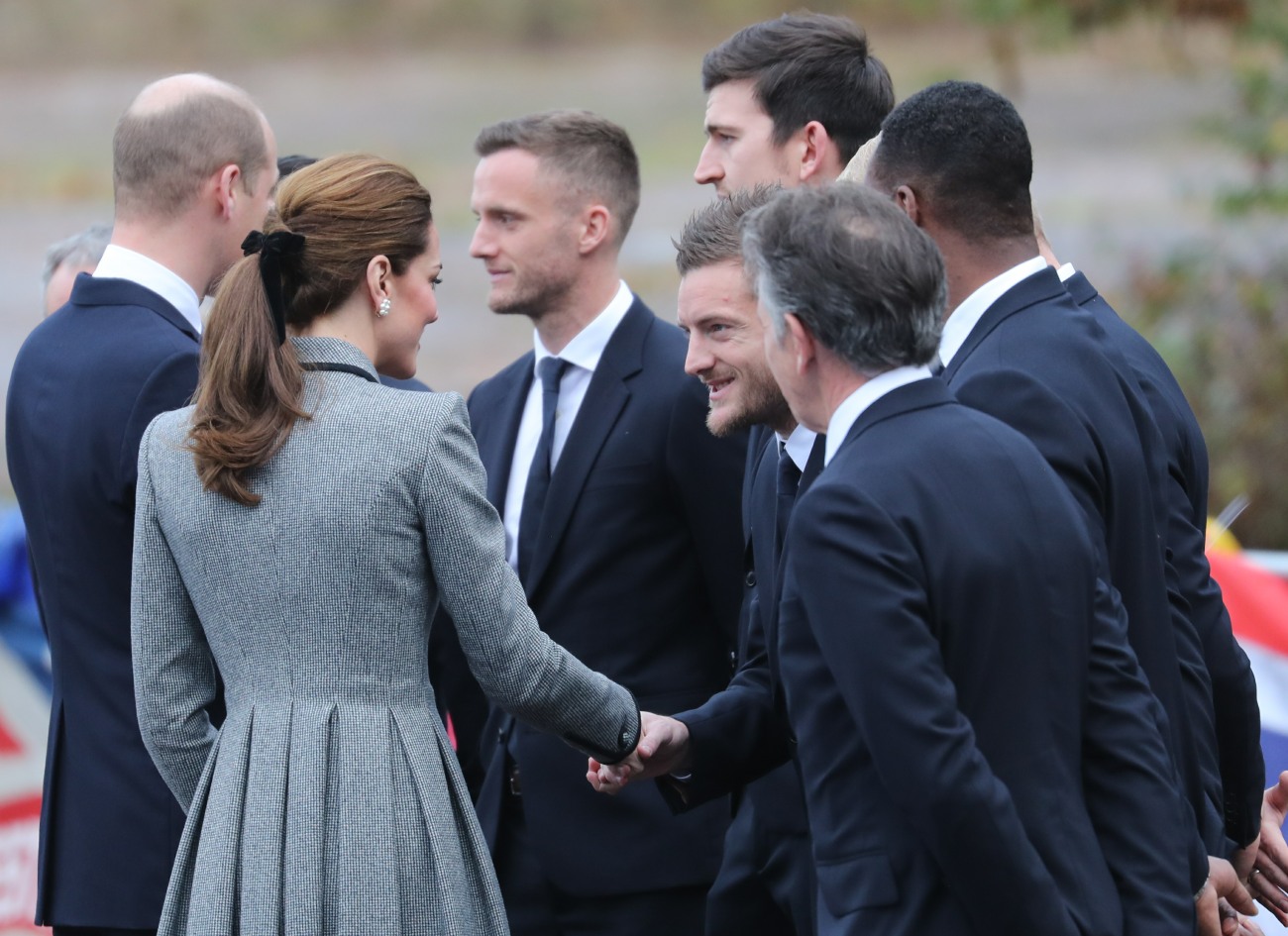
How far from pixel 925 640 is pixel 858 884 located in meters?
0.38

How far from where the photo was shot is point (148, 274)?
3.25 m

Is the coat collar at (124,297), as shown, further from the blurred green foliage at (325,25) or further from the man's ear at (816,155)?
the blurred green foliage at (325,25)

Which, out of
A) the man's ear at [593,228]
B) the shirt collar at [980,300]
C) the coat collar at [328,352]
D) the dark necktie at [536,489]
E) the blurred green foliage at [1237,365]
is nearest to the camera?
the coat collar at [328,352]

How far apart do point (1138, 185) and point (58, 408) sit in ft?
33.9

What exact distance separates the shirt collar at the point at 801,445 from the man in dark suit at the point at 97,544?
115 cm

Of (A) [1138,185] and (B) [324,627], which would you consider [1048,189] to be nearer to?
(A) [1138,185]

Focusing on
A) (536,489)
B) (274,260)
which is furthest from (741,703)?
(274,260)

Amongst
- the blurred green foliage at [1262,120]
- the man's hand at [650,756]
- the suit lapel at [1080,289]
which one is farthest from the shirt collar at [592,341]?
the blurred green foliage at [1262,120]

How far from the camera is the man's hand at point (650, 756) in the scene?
2.99 m

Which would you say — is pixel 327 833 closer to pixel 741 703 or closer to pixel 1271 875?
pixel 741 703

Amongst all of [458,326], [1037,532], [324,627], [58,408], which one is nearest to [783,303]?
[1037,532]

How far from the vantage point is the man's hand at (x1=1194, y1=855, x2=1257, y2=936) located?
2.68 m

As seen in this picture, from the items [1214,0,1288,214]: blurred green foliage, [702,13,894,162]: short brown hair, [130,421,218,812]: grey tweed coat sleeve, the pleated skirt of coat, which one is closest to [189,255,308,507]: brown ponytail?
[130,421,218,812]: grey tweed coat sleeve

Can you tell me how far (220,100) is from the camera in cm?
339
